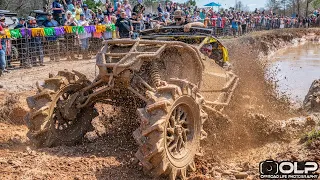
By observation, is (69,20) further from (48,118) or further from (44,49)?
(48,118)

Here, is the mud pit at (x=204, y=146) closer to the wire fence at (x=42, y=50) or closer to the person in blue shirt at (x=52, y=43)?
the wire fence at (x=42, y=50)

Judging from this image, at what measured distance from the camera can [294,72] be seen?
18.8 metres

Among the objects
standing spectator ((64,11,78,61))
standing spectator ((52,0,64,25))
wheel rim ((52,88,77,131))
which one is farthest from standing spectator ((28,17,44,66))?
wheel rim ((52,88,77,131))

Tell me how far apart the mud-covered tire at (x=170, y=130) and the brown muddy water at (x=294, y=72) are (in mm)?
6101

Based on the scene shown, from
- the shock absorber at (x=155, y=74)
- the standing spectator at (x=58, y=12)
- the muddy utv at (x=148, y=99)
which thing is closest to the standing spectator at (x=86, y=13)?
the standing spectator at (x=58, y=12)

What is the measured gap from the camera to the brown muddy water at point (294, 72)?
44.1ft

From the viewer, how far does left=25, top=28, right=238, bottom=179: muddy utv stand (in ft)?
16.7

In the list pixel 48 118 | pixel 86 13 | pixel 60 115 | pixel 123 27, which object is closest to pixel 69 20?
pixel 123 27

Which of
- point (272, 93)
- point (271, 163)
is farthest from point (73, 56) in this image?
point (271, 163)

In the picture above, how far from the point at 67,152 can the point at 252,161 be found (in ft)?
9.26

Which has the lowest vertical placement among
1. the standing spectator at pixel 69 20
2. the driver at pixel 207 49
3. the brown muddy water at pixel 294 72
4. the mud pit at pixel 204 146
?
the brown muddy water at pixel 294 72

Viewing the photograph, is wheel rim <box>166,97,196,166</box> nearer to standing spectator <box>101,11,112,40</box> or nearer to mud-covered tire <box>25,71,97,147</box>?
mud-covered tire <box>25,71,97,147</box>

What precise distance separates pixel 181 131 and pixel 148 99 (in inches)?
25.0

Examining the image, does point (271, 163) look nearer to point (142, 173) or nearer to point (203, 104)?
point (203, 104)
